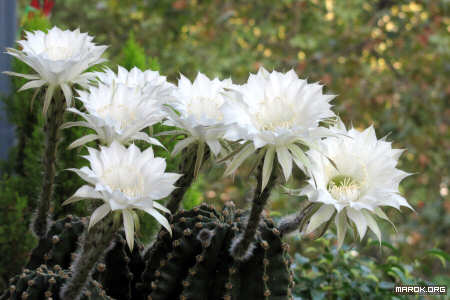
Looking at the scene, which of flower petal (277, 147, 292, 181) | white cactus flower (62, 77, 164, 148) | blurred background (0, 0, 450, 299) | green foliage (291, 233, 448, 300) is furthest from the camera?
blurred background (0, 0, 450, 299)

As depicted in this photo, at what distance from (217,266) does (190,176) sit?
0.18 metres

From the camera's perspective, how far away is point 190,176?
3.33ft

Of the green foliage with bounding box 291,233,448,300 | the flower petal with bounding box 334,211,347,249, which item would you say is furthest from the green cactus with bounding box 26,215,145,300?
the green foliage with bounding box 291,233,448,300

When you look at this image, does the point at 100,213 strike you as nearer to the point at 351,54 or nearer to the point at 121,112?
the point at 121,112

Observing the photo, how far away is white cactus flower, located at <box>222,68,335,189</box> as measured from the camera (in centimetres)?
75

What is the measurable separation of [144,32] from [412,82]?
6.75 feet

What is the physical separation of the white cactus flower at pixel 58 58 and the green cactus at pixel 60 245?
275 mm

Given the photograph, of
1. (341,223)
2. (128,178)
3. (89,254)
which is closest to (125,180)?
(128,178)

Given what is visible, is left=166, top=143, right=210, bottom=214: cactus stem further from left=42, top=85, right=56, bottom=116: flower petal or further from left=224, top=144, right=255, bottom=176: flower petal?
left=42, top=85, right=56, bottom=116: flower petal

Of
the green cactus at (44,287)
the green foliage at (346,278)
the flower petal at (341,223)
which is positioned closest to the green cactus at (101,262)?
the green cactus at (44,287)

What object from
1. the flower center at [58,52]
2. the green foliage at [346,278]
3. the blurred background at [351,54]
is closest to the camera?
the flower center at [58,52]

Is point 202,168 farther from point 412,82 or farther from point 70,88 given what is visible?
point 412,82

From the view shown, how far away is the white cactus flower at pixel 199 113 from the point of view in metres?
0.88

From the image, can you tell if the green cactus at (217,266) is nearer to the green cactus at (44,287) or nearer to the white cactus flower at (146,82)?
the green cactus at (44,287)
